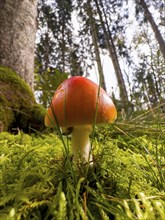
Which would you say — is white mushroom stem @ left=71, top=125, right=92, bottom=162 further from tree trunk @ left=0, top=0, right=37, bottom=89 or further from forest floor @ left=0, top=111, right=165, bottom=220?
tree trunk @ left=0, top=0, right=37, bottom=89

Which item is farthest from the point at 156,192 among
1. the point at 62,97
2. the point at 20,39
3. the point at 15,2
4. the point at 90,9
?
the point at 90,9

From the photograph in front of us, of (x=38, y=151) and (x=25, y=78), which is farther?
(x=25, y=78)

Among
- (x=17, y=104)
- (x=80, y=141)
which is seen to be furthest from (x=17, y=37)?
(x=80, y=141)

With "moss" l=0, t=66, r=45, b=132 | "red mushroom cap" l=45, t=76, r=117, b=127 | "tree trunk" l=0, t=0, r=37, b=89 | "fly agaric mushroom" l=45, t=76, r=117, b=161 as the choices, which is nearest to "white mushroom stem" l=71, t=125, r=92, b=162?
"fly agaric mushroom" l=45, t=76, r=117, b=161

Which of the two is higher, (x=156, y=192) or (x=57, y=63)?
(x=57, y=63)

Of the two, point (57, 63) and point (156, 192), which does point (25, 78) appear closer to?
point (156, 192)

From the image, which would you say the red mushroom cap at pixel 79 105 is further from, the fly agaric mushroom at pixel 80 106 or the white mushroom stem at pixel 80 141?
the white mushroom stem at pixel 80 141
